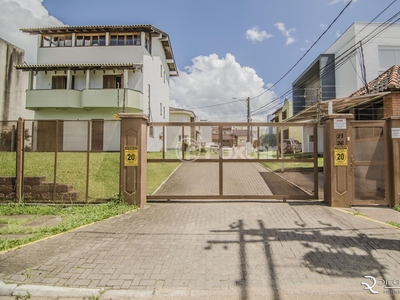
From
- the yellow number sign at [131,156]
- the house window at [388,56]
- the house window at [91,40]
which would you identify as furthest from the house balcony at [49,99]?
the house window at [388,56]

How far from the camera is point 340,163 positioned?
605cm

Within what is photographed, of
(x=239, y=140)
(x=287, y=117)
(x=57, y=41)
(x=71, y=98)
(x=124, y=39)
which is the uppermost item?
(x=57, y=41)

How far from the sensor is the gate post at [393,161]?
5.96 m

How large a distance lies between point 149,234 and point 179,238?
61 cm

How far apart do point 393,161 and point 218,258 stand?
17.7 ft

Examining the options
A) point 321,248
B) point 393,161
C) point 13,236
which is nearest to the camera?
point 321,248

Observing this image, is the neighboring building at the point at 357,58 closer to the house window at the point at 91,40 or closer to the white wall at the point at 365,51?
the white wall at the point at 365,51

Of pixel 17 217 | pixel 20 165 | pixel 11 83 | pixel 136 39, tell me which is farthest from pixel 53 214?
pixel 11 83

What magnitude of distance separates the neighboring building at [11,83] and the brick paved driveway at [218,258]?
19.8 meters

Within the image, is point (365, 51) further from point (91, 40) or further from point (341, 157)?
point (91, 40)

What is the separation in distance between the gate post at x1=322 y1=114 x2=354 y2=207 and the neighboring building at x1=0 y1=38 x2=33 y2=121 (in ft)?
72.9

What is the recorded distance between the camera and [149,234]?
4.47 m

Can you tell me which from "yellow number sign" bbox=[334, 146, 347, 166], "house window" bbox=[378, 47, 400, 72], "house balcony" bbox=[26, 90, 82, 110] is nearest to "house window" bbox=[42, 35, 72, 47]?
"house balcony" bbox=[26, 90, 82, 110]

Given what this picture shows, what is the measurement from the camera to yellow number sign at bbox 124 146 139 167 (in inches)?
239
